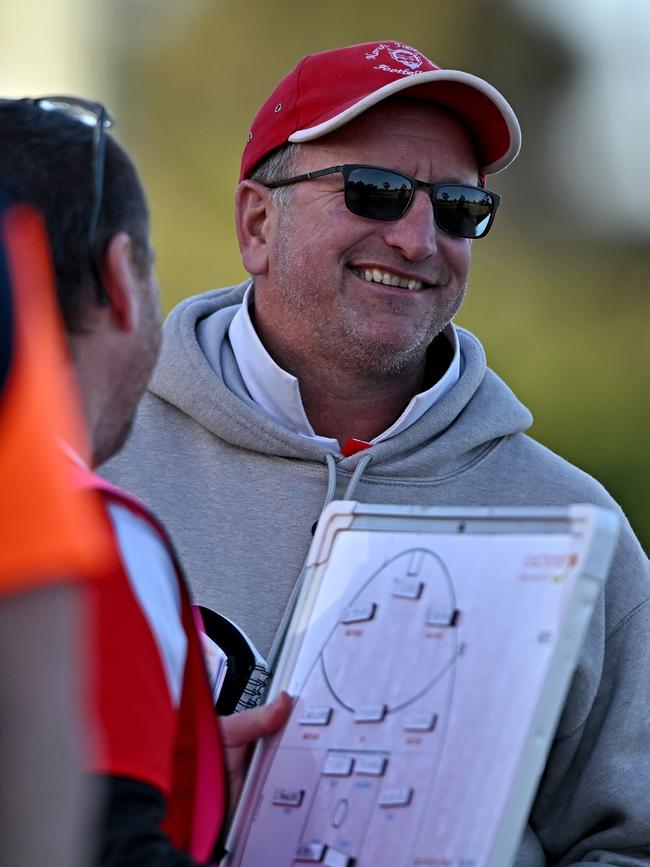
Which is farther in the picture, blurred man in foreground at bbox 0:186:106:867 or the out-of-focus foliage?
the out-of-focus foliage

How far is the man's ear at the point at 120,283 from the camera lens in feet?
4.91

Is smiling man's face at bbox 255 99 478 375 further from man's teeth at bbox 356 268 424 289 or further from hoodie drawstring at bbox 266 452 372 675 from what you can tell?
hoodie drawstring at bbox 266 452 372 675

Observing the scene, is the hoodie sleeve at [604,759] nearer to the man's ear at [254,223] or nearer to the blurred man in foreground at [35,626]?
the man's ear at [254,223]

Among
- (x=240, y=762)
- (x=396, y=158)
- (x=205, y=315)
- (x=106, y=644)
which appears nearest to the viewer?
(x=106, y=644)

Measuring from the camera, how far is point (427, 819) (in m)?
1.67

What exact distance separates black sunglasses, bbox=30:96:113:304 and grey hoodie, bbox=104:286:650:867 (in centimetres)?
121

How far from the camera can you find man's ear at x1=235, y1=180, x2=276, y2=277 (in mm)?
3016

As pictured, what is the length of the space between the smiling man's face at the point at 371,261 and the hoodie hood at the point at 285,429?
0.13m

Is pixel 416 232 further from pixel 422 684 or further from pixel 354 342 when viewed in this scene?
pixel 422 684

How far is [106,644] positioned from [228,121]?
6.57 m

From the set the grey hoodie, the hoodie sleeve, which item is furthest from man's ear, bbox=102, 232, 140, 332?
the hoodie sleeve

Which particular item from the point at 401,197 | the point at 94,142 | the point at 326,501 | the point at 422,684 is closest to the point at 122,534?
the point at 94,142

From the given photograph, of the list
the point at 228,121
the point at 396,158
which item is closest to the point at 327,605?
the point at 396,158

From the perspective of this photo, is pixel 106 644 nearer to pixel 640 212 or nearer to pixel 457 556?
pixel 457 556
